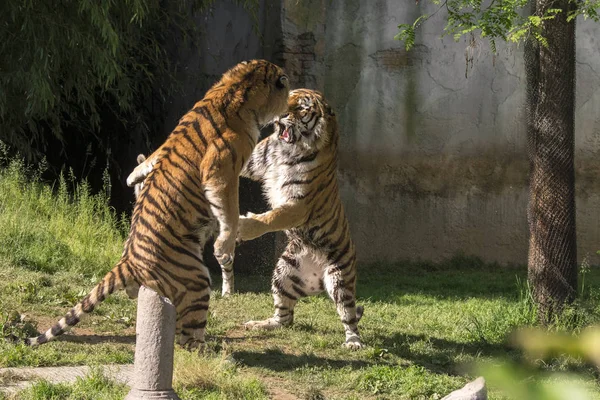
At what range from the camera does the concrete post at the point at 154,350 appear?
11.0 feet

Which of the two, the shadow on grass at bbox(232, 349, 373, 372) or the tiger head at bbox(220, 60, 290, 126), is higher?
the tiger head at bbox(220, 60, 290, 126)

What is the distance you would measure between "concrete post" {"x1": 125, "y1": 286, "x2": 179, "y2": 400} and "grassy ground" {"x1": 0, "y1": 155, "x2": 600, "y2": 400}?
0.38m

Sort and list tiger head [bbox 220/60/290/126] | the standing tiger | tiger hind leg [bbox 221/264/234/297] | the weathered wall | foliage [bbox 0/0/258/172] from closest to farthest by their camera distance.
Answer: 1. tiger head [bbox 220/60/290/126]
2. the standing tiger
3. tiger hind leg [bbox 221/264/234/297]
4. foliage [bbox 0/0/258/172]
5. the weathered wall

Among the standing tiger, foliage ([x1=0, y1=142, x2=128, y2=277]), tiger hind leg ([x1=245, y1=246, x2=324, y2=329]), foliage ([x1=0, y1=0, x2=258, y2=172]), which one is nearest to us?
the standing tiger

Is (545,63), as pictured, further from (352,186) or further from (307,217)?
(352,186)

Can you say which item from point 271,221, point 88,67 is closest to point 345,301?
point 271,221

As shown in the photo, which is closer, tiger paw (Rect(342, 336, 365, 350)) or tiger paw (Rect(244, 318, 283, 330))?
tiger paw (Rect(342, 336, 365, 350))

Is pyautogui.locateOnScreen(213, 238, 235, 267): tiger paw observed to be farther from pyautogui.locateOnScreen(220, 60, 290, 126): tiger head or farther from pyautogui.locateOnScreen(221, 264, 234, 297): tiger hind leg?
pyautogui.locateOnScreen(221, 264, 234, 297): tiger hind leg

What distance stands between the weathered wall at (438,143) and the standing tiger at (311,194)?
386 cm

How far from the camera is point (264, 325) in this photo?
5.81 m

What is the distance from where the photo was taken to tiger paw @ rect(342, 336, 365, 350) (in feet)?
17.5

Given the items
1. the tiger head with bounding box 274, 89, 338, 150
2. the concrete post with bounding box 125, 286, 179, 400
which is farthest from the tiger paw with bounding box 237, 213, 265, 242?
the concrete post with bounding box 125, 286, 179, 400

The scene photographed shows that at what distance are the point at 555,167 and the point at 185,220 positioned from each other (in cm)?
282

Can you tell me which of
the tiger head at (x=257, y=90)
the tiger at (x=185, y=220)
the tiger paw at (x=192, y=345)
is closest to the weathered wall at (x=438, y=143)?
the tiger head at (x=257, y=90)
